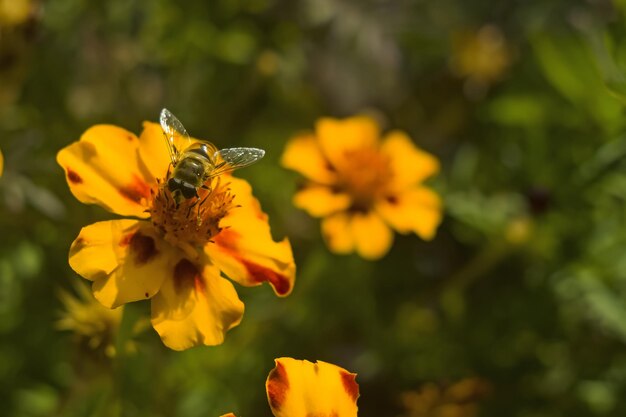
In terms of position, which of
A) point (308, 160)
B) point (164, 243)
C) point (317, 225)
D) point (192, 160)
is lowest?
point (317, 225)

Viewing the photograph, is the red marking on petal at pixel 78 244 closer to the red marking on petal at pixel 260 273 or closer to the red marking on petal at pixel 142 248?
the red marking on petal at pixel 142 248

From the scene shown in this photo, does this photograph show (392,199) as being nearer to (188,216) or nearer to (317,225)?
(317,225)

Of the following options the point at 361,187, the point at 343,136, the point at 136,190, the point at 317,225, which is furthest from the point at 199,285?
the point at 317,225

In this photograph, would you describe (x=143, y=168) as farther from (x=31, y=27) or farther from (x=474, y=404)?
(x=474, y=404)

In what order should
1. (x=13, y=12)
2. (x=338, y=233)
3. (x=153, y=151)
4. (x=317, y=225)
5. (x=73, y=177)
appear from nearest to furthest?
(x=73, y=177)
(x=153, y=151)
(x=13, y=12)
(x=338, y=233)
(x=317, y=225)

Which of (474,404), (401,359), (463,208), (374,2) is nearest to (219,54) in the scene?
(374,2)

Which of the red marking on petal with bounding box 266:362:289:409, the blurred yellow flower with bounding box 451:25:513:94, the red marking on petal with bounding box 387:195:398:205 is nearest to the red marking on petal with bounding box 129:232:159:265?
the red marking on petal with bounding box 266:362:289:409

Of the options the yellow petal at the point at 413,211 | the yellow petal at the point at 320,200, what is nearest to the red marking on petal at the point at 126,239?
the yellow petal at the point at 320,200
